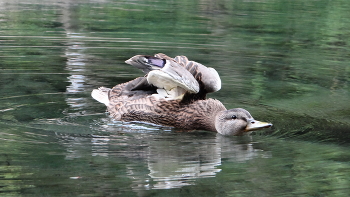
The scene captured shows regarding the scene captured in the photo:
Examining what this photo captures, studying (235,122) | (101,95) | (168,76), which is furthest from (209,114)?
(101,95)

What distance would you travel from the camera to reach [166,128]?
838 cm

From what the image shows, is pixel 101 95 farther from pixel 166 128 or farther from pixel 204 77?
pixel 204 77

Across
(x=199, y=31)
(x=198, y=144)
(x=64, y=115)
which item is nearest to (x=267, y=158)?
(x=198, y=144)

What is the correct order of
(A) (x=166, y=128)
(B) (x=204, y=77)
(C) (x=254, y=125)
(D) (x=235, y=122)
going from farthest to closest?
(B) (x=204, y=77) < (A) (x=166, y=128) < (D) (x=235, y=122) < (C) (x=254, y=125)

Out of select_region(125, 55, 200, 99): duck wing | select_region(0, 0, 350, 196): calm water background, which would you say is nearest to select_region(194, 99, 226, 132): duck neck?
select_region(0, 0, 350, 196): calm water background

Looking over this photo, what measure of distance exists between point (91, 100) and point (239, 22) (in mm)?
8499

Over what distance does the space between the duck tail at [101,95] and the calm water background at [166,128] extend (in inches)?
4.0

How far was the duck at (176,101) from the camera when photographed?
8.00 meters

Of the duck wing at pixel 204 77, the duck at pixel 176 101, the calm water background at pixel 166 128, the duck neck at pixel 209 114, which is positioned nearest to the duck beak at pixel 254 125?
the duck at pixel 176 101

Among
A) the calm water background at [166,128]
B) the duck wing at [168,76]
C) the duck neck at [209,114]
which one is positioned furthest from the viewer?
the duck neck at [209,114]

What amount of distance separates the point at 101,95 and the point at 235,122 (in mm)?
2183

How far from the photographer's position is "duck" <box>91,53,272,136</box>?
800 cm

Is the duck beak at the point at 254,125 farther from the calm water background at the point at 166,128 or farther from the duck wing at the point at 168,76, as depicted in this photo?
the duck wing at the point at 168,76

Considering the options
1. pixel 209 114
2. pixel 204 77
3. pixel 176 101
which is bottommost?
pixel 209 114
